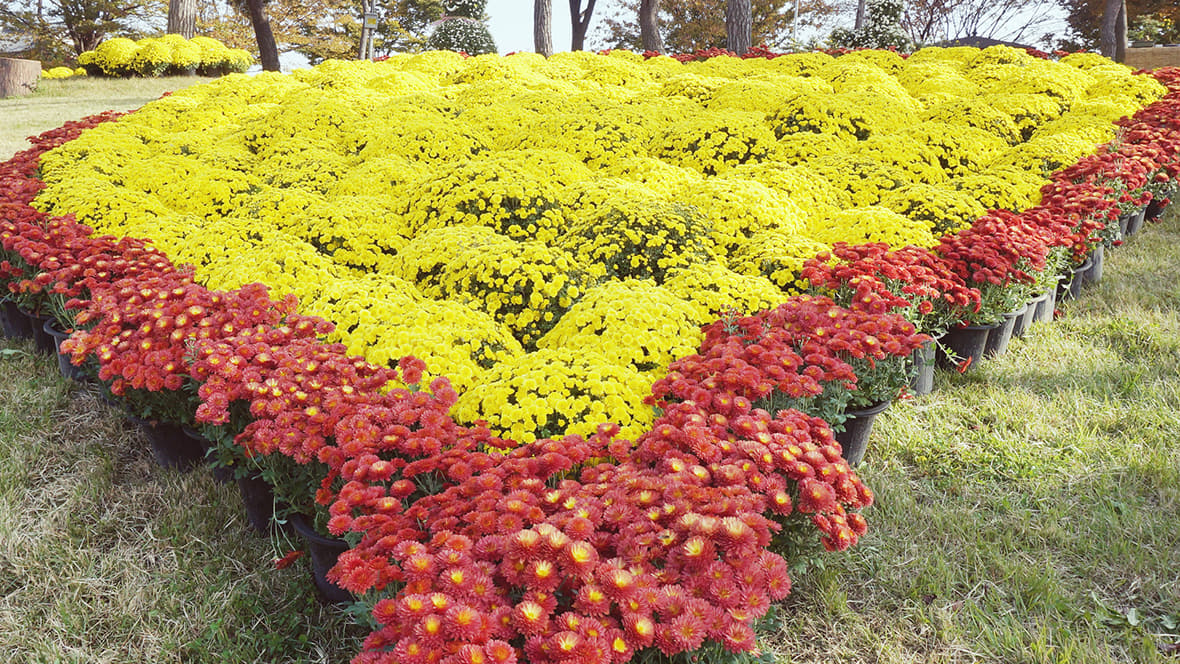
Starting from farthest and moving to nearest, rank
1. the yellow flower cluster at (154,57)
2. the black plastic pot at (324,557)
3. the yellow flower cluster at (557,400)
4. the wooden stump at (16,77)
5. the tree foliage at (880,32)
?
the yellow flower cluster at (154,57)
the wooden stump at (16,77)
the tree foliage at (880,32)
the yellow flower cluster at (557,400)
the black plastic pot at (324,557)

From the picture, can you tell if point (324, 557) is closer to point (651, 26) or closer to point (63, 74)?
point (651, 26)

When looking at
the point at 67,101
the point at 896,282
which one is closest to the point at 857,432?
the point at 896,282

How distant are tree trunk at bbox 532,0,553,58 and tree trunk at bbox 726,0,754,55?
4.66 meters

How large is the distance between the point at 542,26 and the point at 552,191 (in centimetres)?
1331

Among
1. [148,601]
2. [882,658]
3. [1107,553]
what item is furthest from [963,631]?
[148,601]

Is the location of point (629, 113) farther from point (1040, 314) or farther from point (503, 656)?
point (503, 656)

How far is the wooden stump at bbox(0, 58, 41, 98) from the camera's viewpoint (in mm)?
15602

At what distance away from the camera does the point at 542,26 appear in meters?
16.4

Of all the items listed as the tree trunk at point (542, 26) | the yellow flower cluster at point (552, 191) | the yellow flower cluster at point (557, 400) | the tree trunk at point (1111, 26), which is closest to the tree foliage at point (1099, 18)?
the tree trunk at point (1111, 26)

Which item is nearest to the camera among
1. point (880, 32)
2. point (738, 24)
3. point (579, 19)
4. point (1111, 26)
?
point (738, 24)

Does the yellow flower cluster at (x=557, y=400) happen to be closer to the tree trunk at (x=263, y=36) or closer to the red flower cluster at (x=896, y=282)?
the red flower cluster at (x=896, y=282)

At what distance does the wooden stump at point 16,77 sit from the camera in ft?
51.2

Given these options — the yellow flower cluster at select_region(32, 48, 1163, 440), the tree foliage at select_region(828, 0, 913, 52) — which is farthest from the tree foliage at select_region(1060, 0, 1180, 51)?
the yellow flower cluster at select_region(32, 48, 1163, 440)

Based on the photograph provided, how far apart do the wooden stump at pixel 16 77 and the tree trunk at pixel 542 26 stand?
1176 centimetres
